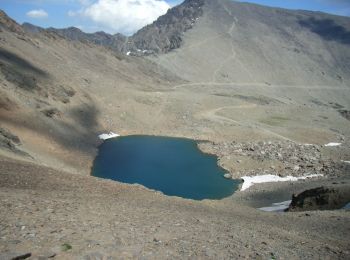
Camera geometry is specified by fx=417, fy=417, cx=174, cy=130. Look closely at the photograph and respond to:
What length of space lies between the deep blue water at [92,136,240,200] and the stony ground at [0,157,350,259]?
27.2 metres

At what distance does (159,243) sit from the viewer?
15328 mm

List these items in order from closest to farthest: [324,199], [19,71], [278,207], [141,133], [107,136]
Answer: [324,199], [278,207], [19,71], [107,136], [141,133]

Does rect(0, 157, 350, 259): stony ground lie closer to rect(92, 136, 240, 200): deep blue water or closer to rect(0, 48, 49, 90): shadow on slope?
rect(92, 136, 240, 200): deep blue water

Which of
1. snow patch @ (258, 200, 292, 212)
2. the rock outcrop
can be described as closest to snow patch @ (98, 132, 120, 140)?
snow patch @ (258, 200, 292, 212)

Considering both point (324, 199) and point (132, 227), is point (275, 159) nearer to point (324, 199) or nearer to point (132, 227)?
point (324, 199)

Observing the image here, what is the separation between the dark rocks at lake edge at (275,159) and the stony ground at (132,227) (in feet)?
106

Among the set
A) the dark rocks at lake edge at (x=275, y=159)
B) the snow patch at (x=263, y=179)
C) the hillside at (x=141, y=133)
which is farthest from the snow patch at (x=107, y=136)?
the snow patch at (x=263, y=179)

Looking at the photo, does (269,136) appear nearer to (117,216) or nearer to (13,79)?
(13,79)

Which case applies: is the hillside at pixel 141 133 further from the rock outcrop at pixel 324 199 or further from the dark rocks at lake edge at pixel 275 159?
the rock outcrop at pixel 324 199

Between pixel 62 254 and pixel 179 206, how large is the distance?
11.9 m

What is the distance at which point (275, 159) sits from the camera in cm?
6366

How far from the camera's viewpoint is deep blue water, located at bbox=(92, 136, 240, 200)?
177 feet

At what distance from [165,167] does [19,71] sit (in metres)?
33.7

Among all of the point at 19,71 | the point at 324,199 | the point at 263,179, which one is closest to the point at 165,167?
the point at 263,179
